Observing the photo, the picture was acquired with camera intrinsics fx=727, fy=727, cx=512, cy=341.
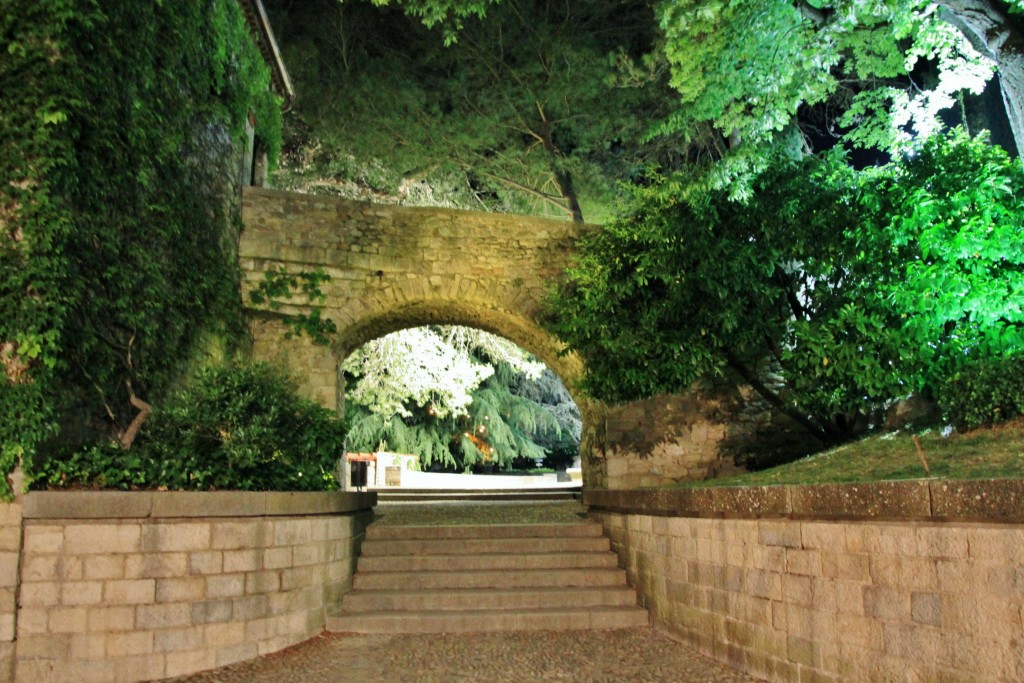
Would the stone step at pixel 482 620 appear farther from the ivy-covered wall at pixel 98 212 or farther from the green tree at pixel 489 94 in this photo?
the green tree at pixel 489 94

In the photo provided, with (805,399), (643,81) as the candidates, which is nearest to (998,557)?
(805,399)

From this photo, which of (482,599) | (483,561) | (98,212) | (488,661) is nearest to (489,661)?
(488,661)

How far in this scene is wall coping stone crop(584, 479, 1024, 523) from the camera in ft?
9.53

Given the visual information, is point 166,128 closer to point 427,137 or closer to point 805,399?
point 805,399

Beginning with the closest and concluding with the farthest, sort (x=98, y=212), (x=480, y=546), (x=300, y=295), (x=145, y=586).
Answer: (x=145, y=586) < (x=98, y=212) < (x=480, y=546) < (x=300, y=295)

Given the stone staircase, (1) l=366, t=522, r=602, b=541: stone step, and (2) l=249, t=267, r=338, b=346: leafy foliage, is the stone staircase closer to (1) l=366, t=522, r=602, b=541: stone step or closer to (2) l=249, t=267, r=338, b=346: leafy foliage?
(1) l=366, t=522, r=602, b=541: stone step

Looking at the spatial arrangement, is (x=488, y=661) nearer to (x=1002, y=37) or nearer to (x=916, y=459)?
(x=916, y=459)

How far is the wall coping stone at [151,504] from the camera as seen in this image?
4402mm

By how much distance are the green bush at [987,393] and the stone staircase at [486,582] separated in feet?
9.35

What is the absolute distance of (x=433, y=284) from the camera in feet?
30.8

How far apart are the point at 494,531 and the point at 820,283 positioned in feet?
14.1

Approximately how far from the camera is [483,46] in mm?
14180

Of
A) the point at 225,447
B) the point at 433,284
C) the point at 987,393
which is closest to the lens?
the point at 225,447

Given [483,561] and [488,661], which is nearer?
[488,661]
